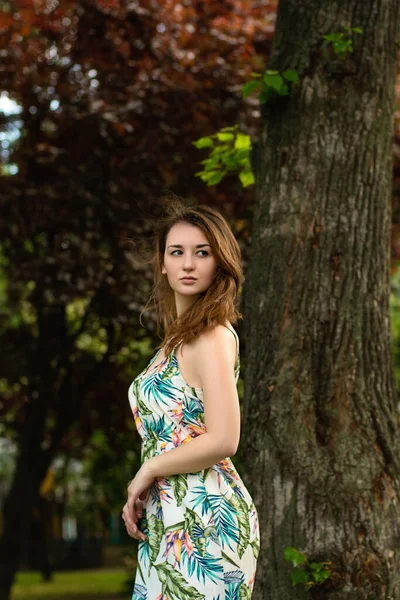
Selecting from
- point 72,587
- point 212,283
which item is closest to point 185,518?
point 212,283

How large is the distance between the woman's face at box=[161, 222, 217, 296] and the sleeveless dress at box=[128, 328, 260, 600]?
0.23 metres

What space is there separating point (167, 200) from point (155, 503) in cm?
112

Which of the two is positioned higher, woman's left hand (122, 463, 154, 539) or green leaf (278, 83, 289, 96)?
green leaf (278, 83, 289, 96)

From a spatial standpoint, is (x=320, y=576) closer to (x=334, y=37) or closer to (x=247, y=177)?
(x=247, y=177)

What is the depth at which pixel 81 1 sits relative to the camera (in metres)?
7.66

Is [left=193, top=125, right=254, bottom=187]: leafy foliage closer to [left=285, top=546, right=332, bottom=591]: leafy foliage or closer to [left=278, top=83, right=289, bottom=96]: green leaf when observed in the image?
[left=278, top=83, right=289, bottom=96]: green leaf

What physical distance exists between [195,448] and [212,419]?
102 mm

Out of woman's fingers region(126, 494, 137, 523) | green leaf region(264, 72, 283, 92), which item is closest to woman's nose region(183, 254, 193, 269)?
woman's fingers region(126, 494, 137, 523)

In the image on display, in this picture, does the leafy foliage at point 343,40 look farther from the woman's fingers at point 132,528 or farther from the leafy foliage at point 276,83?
the woman's fingers at point 132,528

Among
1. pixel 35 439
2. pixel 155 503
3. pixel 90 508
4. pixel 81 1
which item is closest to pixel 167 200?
pixel 155 503

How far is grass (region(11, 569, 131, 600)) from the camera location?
12.8m

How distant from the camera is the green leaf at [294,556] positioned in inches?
158

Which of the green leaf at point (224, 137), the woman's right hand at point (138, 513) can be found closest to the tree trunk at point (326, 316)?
the green leaf at point (224, 137)

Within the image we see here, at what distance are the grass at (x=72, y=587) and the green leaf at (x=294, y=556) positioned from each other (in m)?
7.12
